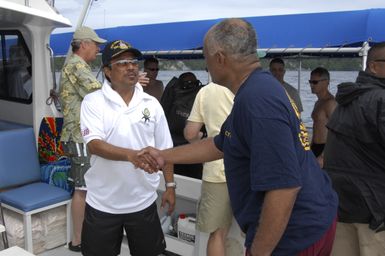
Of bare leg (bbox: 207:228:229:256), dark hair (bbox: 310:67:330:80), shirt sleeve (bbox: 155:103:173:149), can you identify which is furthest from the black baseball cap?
dark hair (bbox: 310:67:330:80)

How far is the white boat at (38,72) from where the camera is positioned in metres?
3.34

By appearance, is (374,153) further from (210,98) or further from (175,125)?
(175,125)

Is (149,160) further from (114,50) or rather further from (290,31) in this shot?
(290,31)

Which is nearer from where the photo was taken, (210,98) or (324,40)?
(210,98)

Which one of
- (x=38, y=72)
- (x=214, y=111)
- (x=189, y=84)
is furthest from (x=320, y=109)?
(x=38, y=72)

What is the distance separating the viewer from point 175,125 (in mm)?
3945

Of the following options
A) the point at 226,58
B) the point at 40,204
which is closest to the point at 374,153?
the point at 226,58

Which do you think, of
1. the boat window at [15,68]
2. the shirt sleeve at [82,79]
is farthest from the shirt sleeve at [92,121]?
the boat window at [15,68]

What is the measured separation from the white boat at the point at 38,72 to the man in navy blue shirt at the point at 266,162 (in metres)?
1.35

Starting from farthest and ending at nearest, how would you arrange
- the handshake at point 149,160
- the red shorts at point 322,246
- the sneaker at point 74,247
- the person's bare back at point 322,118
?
the person's bare back at point 322,118
the sneaker at point 74,247
the handshake at point 149,160
the red shorts at point 322,246

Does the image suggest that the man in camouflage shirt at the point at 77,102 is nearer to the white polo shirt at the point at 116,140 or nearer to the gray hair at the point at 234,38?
the white polo shirt at the point at 116,140

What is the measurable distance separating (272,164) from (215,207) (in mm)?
1536

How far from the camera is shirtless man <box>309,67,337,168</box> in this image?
14.8 ft

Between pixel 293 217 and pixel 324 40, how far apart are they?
9.26ft
